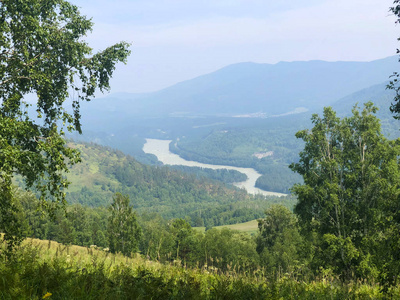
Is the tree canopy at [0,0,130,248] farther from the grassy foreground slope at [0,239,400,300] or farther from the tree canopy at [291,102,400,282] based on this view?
the tree canopy at [291,102,400,282]

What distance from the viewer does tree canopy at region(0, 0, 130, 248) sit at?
1003cm

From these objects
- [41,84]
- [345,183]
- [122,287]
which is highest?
[41,84]

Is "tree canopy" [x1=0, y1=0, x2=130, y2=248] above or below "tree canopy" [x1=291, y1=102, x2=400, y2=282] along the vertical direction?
above

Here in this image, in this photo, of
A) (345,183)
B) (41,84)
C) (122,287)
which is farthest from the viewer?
(345,183)

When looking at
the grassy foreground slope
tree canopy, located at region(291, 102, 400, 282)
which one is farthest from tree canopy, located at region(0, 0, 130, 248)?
tree canopy, located at region(291, 102, 400, 282)

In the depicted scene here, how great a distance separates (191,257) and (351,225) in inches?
1936

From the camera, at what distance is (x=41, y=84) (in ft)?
42.4

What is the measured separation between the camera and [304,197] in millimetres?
27312

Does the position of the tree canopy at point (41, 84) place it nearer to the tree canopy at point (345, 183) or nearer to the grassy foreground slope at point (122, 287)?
the grassy foreground slope at point (122, 287)

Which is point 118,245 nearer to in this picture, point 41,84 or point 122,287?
point 41,84

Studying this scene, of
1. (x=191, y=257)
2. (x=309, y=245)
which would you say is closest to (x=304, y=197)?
(x=309, y=245)

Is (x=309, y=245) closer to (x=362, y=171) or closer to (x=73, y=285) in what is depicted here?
(x=362, y=171)

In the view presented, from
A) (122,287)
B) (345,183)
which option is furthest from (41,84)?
(345,183)

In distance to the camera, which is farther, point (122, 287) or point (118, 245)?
point (118, 245)
